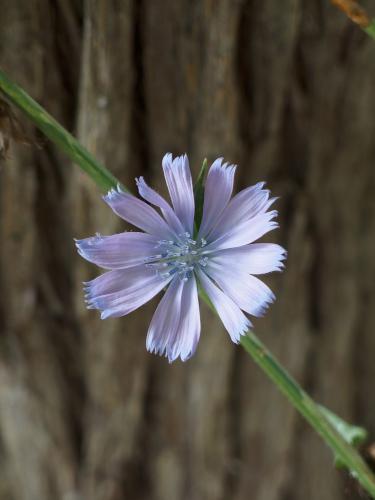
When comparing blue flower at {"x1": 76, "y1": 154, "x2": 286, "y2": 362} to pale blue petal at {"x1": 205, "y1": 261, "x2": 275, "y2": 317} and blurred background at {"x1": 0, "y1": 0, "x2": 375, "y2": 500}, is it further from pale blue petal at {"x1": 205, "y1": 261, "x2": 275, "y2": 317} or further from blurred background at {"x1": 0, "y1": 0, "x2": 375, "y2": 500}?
blurred background at {"x1": 0, "y1": 0, "x2": 375, "y2": 500}

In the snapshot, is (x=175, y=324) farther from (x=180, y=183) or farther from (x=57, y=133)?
(x=57, y=133)

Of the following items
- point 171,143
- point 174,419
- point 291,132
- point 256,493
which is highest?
point 171,143

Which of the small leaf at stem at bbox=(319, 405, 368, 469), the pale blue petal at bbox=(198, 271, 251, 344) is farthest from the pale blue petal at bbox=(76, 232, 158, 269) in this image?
the small leaf at stem at bbox=(319, 405, 368, 469)

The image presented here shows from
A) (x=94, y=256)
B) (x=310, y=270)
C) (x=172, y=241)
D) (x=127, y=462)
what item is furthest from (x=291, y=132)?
(x=127, y=462)

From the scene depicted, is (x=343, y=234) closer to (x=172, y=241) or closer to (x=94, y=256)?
(x=172, y=241)

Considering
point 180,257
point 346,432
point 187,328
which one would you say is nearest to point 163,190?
point 180,257

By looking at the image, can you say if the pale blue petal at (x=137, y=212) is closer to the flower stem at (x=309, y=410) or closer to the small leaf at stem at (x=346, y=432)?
the flower stem at (x=309, y=410)
